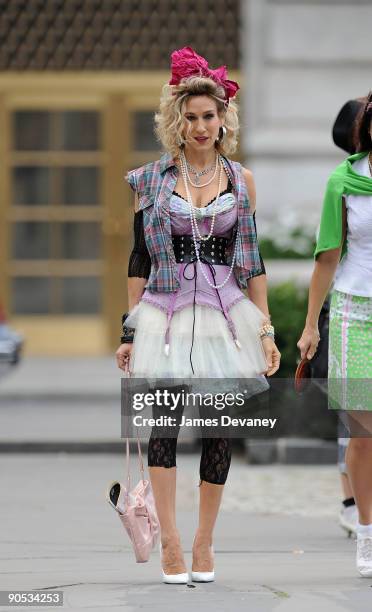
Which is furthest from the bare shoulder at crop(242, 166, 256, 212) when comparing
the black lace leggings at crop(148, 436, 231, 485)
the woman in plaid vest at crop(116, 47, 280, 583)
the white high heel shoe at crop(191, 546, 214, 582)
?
the white high heel shoe at crop(191, 546, 214, 582)

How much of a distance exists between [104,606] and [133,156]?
11.2m

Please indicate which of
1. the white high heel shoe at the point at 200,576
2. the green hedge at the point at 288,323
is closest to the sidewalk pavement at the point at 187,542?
the white high heel shoe at the point at 200,576

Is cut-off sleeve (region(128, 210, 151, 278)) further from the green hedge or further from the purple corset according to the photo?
the green hedge

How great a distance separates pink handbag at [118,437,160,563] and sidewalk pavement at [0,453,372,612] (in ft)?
0.49

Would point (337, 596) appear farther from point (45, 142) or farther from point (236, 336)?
point (45, 142)

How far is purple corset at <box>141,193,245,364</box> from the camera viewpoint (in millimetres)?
5949

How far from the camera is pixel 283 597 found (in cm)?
571

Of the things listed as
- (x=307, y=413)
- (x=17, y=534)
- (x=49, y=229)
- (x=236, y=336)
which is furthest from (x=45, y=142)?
(x=236, y=336)

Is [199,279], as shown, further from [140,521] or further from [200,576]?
[200,576]

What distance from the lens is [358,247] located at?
623cm

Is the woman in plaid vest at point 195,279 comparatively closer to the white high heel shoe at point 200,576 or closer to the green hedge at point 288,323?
the white high heel shoe at point 200,576

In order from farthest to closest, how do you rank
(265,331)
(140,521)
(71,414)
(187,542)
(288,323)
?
(71,414) → (288,323) → (187,542) → (265,331) → (140,521)

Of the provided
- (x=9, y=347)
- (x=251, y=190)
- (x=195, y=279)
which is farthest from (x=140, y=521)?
(x=9, y=347)

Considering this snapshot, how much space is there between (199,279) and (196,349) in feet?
0.83
